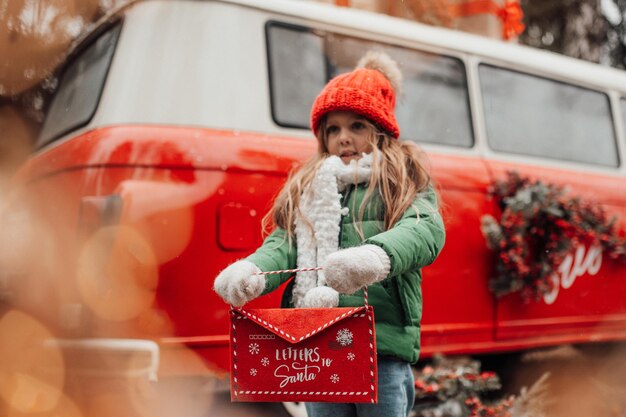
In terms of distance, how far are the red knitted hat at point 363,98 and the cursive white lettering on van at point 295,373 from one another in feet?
2.49

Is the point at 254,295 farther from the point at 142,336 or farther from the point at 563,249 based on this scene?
the point at 563,249

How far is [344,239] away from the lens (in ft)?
6.34

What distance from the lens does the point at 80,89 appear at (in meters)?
3.45

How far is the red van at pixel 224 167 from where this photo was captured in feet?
8.58

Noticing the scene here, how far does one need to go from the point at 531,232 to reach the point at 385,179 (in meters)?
1.97

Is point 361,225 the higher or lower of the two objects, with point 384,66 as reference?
lower

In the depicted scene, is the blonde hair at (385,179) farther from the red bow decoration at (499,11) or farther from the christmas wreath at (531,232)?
the red bow decoration at (499,11)

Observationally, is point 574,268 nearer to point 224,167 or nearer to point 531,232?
point 531,232

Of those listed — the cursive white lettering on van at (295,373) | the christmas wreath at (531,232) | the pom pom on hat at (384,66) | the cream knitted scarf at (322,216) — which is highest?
the pom pom on hat at (384,66)

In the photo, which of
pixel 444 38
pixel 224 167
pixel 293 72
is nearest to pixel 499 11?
pixel 444 38

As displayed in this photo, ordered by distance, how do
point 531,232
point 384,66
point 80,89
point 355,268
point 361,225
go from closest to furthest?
1. point 355,268
2. point 361,225
3. point 384,66
4. point 80,89
5. point 531,232

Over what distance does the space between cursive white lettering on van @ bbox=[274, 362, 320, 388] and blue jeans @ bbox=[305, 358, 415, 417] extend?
259mm

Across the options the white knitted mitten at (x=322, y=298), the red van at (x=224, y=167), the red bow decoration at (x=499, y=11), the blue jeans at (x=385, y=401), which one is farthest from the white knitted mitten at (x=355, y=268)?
the red bow decoration at (x=499, y=11)

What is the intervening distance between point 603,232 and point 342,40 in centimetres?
185
